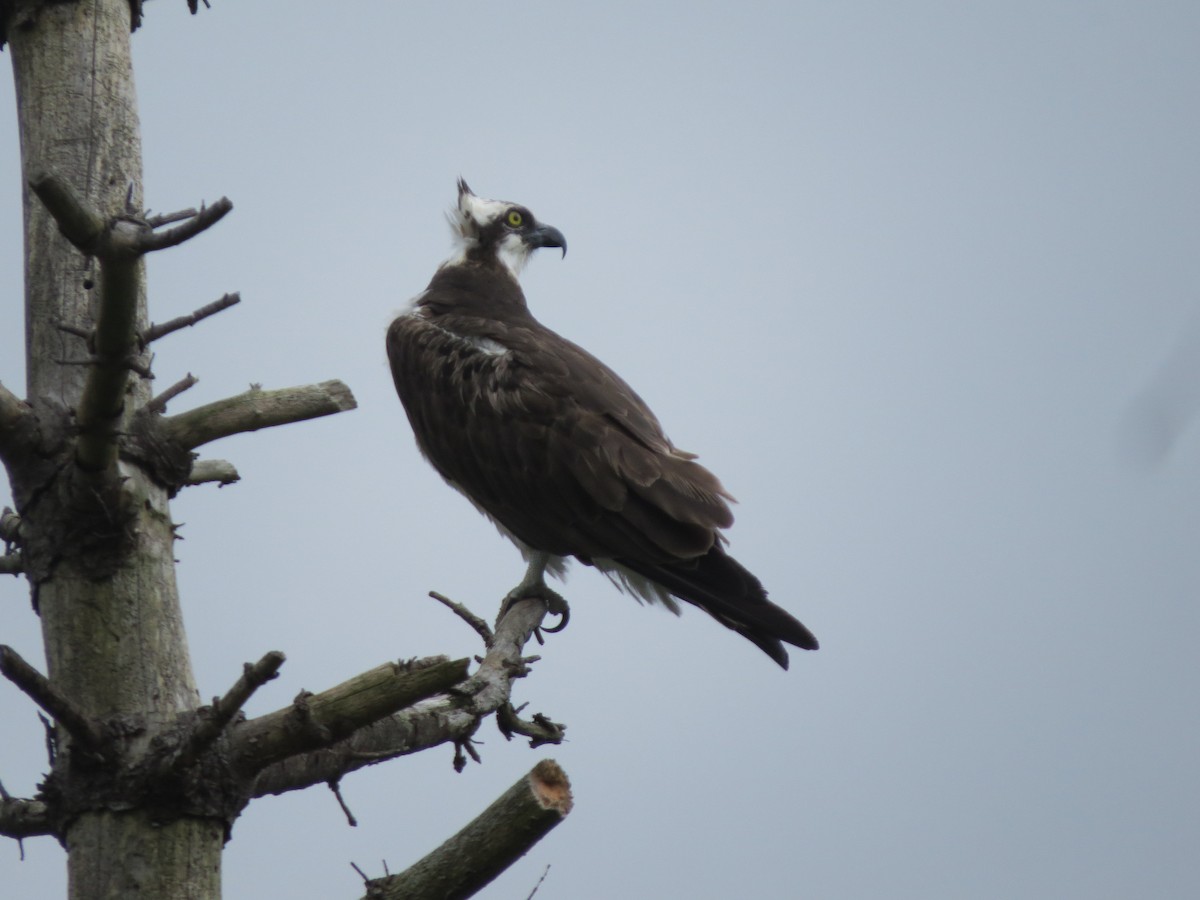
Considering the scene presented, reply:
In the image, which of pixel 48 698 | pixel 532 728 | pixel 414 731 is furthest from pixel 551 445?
pixel 48 698

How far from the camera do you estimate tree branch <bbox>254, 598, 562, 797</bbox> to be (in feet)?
12.0

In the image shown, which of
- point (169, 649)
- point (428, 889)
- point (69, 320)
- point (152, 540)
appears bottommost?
point (428, 889)

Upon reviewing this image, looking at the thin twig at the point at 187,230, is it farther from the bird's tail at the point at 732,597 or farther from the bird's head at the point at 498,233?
the bird's head at the point at 498,233

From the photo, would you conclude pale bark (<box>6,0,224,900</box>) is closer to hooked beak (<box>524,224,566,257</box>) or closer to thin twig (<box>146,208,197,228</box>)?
thin twig (<box>146,208,197,228</box>)

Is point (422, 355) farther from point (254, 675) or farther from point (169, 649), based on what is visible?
point (254, 675)

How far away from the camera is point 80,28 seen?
Answer: 451cm

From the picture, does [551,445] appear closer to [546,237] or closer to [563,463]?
[563,463]

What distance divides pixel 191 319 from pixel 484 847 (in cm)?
154

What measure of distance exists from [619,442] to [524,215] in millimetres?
2683

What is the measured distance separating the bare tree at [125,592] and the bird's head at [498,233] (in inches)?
149

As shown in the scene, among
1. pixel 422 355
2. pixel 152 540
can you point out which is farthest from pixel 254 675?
pixel 422 355

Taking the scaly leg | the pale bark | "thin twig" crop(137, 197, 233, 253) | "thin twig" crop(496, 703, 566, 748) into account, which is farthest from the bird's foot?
"thin twig" crop(137, 197, 233, 253)

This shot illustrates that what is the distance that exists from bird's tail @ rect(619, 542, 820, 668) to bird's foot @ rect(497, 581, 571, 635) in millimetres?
508

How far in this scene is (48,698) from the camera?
3.02 meters
